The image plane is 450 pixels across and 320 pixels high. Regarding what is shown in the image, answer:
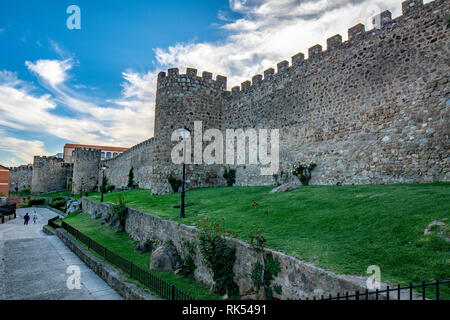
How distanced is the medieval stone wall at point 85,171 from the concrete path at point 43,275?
3903cm

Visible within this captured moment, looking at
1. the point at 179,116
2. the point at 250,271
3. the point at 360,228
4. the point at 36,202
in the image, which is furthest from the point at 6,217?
the point at 360,228

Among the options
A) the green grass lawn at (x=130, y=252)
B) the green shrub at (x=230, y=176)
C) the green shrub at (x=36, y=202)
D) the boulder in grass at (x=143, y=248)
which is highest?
the green shrub at (x=230, y=176)

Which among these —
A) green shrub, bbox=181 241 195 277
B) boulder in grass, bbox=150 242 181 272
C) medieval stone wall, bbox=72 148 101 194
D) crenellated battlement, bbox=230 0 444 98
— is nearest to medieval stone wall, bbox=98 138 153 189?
medieval stone wall, bbox=72 148 101 194

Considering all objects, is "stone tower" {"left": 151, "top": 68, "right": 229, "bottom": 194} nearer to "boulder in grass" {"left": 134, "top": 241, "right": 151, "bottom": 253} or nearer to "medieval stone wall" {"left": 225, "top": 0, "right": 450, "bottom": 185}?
"medieval stone wall" {"left": 225, "top": 0, "right": 450, "bottom": 185}

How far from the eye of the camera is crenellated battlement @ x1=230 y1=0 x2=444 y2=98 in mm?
11156

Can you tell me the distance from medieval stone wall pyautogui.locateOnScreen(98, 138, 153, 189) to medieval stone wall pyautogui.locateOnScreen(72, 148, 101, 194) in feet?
19.1

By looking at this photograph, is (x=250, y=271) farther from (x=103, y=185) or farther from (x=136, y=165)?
(x=136, y=165)

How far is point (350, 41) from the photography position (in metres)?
13.6

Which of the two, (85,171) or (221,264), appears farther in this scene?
(85,171)

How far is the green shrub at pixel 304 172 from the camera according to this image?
49.2 feet

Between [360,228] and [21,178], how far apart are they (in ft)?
277

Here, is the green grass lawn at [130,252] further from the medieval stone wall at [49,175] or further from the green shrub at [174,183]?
the medieval stone wall at [49,175]
